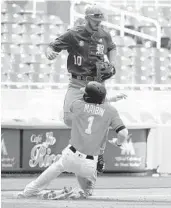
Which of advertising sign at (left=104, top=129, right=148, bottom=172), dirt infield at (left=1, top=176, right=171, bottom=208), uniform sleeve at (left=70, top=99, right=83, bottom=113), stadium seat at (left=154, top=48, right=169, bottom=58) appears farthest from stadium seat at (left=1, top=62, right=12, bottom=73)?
uniform sleeve at (left=70, top=99, right=83, bottom=113)

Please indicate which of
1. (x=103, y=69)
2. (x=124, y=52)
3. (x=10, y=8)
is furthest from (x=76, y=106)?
(x=10, y=8)

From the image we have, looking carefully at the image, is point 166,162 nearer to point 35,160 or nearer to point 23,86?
point 35,160

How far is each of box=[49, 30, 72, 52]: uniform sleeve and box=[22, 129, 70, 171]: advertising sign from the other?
3.47 m

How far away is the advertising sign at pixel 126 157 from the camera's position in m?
11.5

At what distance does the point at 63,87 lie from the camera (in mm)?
14117

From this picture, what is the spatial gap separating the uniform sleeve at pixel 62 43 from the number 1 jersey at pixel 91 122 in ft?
3.86

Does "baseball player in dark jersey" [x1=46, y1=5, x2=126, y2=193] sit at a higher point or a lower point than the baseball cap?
lower

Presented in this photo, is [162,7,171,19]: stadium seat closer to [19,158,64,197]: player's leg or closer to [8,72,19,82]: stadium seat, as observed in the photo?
[8,72,19,82]: stadium seat

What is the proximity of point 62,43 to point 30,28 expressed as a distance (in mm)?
7636

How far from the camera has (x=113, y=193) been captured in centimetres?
807

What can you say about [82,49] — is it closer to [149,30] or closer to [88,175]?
[88,175]

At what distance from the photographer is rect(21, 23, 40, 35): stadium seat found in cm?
1538

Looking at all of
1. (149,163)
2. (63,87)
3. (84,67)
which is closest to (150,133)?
(149,163)

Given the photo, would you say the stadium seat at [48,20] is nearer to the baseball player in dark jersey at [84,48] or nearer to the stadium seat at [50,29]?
the stadium seat at [50,29]
